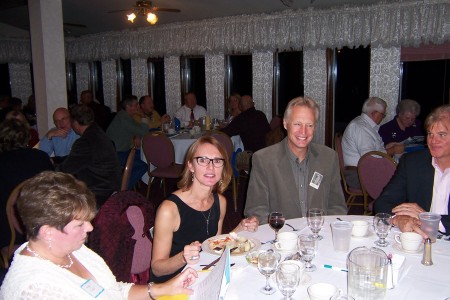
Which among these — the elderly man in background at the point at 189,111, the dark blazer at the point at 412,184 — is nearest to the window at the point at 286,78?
the elderly man in background at the point at 189,111

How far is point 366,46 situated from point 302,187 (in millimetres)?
5034

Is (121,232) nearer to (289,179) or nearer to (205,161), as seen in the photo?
(205,161)

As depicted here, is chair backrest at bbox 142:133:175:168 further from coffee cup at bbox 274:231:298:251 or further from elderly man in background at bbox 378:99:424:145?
coffee cup at bbox 274:231:298:251

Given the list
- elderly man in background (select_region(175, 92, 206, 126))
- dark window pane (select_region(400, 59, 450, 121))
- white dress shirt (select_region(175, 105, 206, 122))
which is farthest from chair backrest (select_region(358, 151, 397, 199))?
white dress shirt (select_region(175, 105, 206, 122))

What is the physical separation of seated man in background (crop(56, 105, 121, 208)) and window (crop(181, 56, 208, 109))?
5.72m

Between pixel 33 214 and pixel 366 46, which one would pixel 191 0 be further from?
pixel 33 214

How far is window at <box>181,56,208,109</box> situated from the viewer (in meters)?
9.34

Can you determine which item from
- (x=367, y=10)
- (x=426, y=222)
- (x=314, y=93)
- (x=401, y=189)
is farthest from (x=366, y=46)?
(x=426, y=222)

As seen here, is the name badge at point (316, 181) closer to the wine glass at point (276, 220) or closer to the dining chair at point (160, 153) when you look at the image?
the wine glass at point (276, 220)

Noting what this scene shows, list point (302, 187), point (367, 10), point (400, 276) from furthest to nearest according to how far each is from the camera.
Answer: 1. point (367, 10)
2. point (302, 187)
3. point (400, 276)

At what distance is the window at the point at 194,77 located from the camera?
934cm

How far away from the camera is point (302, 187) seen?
8.52 ft

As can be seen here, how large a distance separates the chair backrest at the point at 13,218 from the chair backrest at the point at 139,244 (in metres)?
0.94

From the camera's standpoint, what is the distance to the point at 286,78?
26.7 ft
